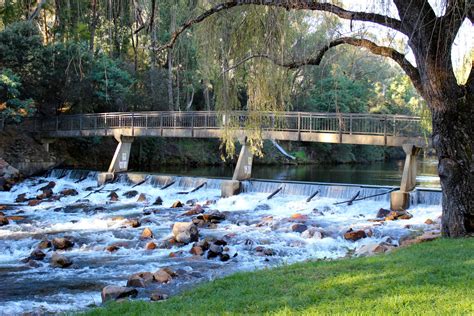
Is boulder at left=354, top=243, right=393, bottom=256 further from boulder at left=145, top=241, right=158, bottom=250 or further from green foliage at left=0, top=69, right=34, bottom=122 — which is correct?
green foliage at left=0, top=69, right=34, bottom=122

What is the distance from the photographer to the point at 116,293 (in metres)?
7.58

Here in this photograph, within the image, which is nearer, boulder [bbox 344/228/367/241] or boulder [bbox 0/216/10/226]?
boulder [bbox 344/228/367/241]

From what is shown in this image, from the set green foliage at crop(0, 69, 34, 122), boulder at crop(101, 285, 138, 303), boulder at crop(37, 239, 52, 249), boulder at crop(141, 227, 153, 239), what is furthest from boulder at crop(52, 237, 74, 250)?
green foliage at crop(0, 69, 34, 122)

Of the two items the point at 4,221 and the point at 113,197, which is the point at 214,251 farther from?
the point at 113,197

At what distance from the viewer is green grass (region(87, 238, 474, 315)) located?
4.53 metres

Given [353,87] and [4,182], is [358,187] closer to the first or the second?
[4,182]

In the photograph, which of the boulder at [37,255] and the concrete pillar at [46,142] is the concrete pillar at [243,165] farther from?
the concrete pillar at [46,142]

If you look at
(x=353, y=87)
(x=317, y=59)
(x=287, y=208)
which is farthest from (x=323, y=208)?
(x=353, y=87)

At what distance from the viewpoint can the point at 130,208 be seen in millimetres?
17688

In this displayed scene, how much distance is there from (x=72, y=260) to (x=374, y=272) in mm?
6773

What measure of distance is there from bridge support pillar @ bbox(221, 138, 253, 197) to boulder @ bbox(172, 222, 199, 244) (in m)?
6.25

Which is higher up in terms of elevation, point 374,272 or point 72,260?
point 374,272

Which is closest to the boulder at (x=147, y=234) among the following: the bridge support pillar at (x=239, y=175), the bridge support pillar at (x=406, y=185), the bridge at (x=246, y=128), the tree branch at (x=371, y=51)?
the bridge at (x=246, y=128)

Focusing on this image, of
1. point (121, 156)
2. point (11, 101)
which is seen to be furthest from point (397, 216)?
point (11, 101)
